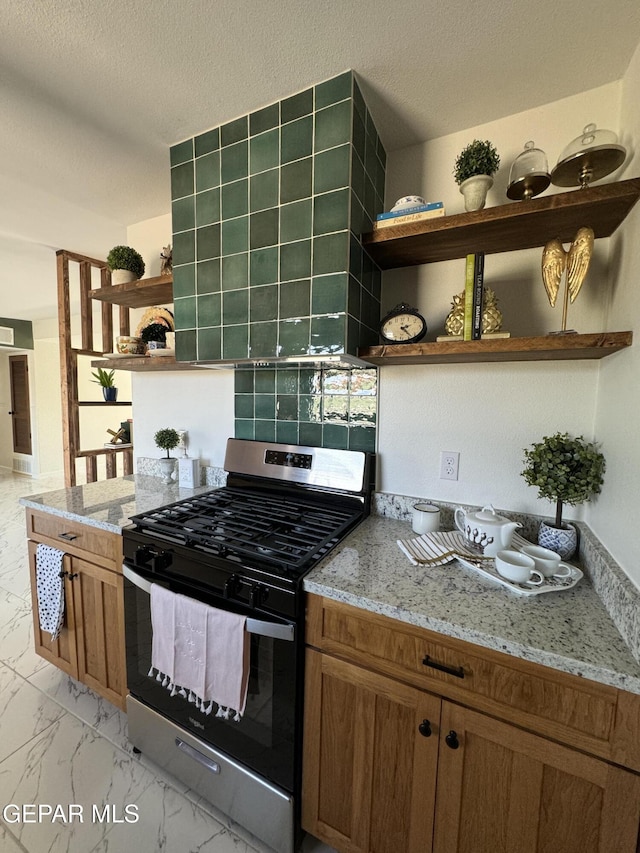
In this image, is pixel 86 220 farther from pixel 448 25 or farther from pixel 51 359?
pixel 51 359

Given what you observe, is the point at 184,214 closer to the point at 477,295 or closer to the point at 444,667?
the point at 477,295

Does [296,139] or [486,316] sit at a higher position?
[296,139]

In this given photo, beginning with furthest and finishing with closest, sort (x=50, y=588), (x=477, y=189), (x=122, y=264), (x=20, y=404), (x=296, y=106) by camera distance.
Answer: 1. (x=20, y=404)
2. (x=122, y=264)
3. (x=50, y=588)
4. (x=296, y=106)
5. (x=477, y=189)

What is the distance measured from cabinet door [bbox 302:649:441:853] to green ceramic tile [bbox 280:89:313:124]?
69.1 inches

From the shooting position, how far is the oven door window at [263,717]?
103cm

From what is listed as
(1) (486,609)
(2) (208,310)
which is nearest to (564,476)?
(1) (486,609)

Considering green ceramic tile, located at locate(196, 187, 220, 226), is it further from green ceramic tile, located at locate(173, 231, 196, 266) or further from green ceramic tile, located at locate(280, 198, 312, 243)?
green ceramic tile, located at locate(280, 198, 312, 243)

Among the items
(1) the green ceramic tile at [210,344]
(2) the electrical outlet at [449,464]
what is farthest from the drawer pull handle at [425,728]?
(1) the green ceramic tile at [210,344]

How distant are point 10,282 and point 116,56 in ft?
11.3

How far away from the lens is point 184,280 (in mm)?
1530

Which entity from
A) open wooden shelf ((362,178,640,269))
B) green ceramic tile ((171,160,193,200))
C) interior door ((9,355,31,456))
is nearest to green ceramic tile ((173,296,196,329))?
green ceramic tile ((171,160,193,200))

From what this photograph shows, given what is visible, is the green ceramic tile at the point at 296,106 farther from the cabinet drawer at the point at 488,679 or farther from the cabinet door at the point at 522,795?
the cabinet door at the point at 522,795

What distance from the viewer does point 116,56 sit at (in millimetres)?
1114

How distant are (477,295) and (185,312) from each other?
1148 millimetres
